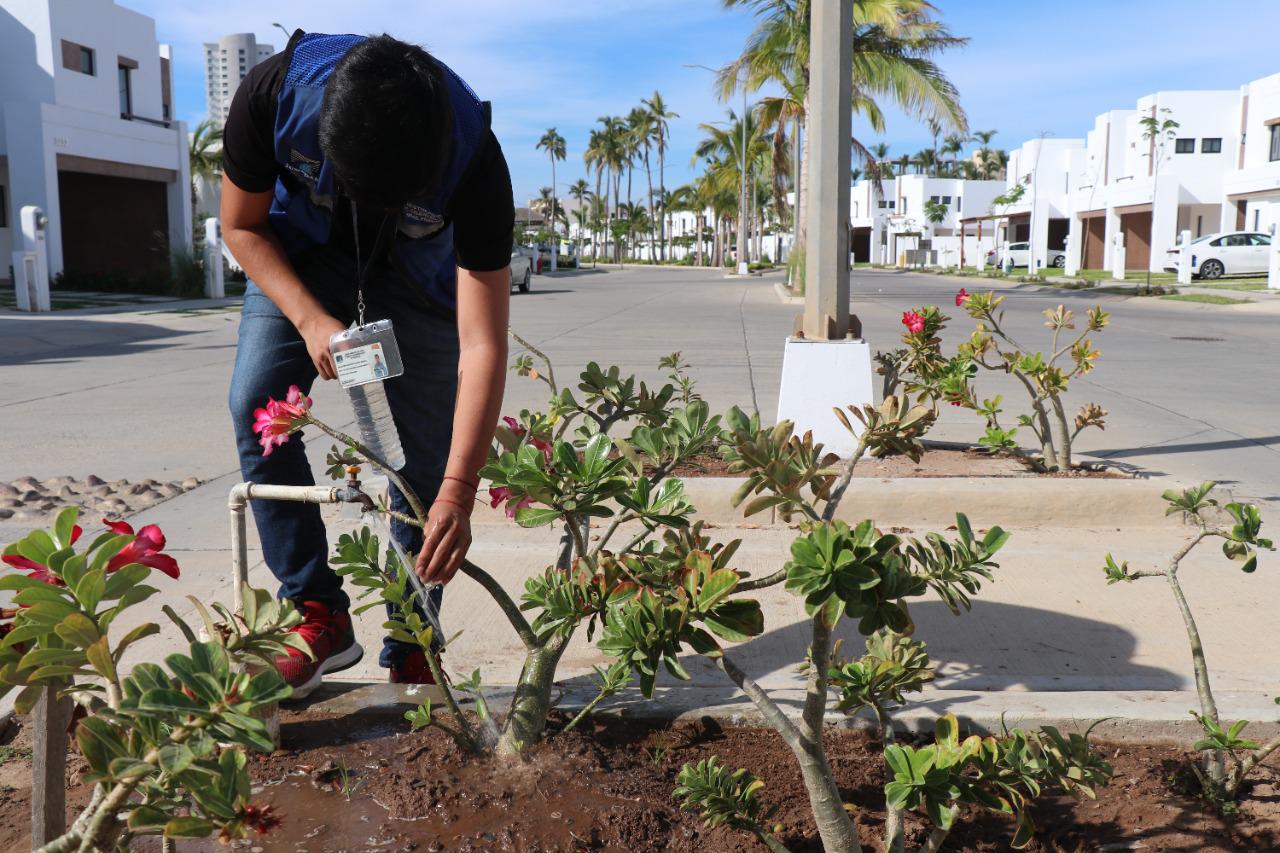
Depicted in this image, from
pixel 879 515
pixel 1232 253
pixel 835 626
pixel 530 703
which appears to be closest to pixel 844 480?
pixel 835 626

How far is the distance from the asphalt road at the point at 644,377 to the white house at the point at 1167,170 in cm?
2684

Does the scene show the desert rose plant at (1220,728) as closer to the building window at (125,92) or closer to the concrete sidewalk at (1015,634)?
the concrete sidewalk at (1015,634)

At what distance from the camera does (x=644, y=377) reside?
10406 millimetres

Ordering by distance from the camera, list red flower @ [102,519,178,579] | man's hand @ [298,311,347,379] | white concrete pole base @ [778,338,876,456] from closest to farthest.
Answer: red flower @ [102,519,178,579] < man's hand @ [298,311,347,379] < white concrete pole base @ [778,338,876,456]

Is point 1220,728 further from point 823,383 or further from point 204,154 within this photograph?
point 204,154

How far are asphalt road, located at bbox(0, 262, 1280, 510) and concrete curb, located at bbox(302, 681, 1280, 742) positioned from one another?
334 cm

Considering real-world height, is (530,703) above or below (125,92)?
below

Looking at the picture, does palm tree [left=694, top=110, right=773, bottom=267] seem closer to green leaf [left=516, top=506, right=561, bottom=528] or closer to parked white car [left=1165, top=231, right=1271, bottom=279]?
parked white car [left=1165, top=231, right=1271, bottom=279]

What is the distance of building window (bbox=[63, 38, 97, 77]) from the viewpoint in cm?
2858

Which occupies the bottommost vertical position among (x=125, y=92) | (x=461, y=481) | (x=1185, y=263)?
(x=461, y=481)

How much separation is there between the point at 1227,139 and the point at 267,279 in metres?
53.4

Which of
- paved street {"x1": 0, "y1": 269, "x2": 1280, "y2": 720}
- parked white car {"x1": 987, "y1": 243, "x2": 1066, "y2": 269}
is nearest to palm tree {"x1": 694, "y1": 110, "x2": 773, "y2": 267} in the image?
parked white car {"x1": 987, "y1": 243, "x2": 1066, "y2": 269}

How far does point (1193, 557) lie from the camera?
4.42 m

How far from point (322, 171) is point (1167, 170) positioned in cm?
5135
